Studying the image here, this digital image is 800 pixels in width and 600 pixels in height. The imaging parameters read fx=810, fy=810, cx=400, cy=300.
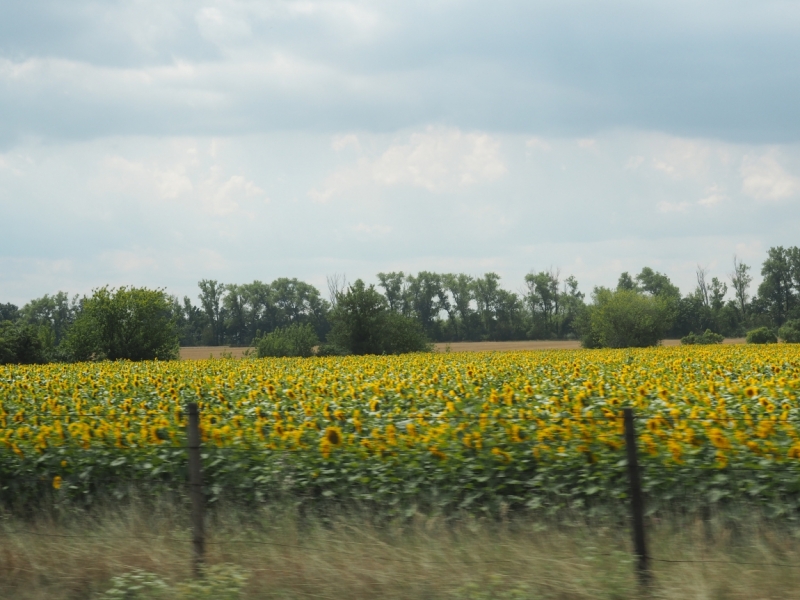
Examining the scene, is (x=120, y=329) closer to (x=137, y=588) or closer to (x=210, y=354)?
(x=210, y=354)

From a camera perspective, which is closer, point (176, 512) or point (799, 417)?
point (176, 512)

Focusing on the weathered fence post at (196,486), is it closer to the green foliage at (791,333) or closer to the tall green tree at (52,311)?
the green foliage at (791,333)

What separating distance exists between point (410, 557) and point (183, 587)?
1.55 m

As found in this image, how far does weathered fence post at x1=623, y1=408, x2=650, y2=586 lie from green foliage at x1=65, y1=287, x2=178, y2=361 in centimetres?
5340

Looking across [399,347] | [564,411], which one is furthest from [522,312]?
[564,411]

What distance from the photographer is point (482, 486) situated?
22.3ft

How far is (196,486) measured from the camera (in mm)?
5859

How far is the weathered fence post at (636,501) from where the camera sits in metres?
5.25

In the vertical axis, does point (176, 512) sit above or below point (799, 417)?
below

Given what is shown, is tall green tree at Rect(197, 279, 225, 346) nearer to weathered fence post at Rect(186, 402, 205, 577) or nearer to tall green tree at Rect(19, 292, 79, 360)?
tall green tree at Rect(19, 292, 79, 360)

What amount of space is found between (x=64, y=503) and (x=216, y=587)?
9.88 feet

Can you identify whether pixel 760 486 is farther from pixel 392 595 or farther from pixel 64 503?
pixel 64 503

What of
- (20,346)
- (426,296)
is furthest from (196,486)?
(426,296)

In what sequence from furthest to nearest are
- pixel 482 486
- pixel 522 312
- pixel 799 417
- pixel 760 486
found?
1. pixel 522 312
2. pixel 799 417
3. pixel 482 486
4. pixel 760 486
